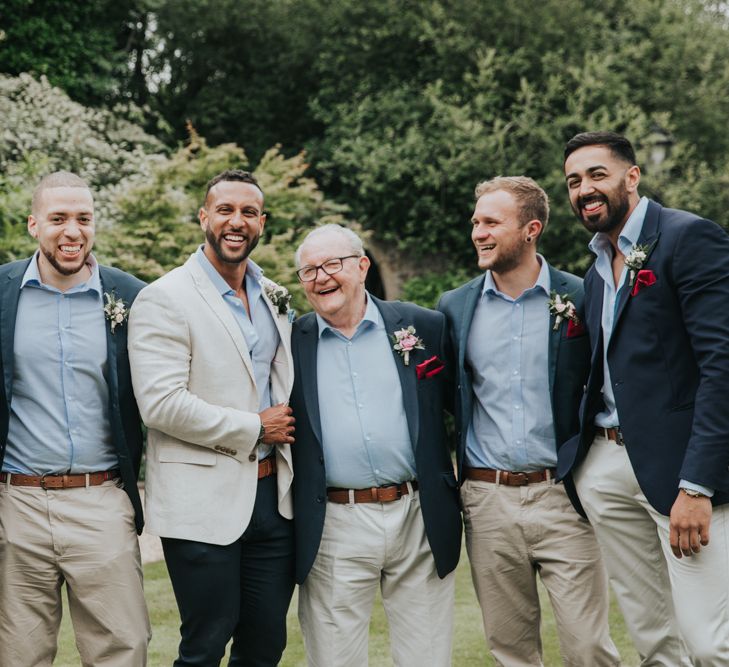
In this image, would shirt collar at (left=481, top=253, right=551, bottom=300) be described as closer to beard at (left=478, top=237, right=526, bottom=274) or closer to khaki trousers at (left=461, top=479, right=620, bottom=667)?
beard at (left=478, top=237, right=526, bottom=274)

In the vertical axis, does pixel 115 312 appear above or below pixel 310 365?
above

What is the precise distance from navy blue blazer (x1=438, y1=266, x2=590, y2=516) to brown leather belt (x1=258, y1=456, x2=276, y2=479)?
861mm

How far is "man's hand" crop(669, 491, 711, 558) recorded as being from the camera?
12.3 feet

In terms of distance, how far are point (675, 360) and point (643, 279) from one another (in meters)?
0.35

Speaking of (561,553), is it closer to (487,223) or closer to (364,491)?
(364,491)

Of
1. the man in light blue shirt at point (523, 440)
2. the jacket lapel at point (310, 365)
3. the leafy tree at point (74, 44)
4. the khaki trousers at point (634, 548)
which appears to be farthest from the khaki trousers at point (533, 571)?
the leafy tree at point (74, 44)

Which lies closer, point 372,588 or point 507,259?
point 372,588

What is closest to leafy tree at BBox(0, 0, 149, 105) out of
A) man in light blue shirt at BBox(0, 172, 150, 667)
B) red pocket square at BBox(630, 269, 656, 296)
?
man in light blue shirt at BBox(0, 172, 150, 667)

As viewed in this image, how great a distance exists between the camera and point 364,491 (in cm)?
426

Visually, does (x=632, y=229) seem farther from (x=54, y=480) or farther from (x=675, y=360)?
(x=54, y=480)

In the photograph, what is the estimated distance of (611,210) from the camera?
4.15 meters

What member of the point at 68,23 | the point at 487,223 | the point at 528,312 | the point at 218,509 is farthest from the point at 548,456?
the point at 68,23

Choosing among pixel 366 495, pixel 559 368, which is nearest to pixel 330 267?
pixel 366 495

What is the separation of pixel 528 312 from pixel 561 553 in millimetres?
1098
